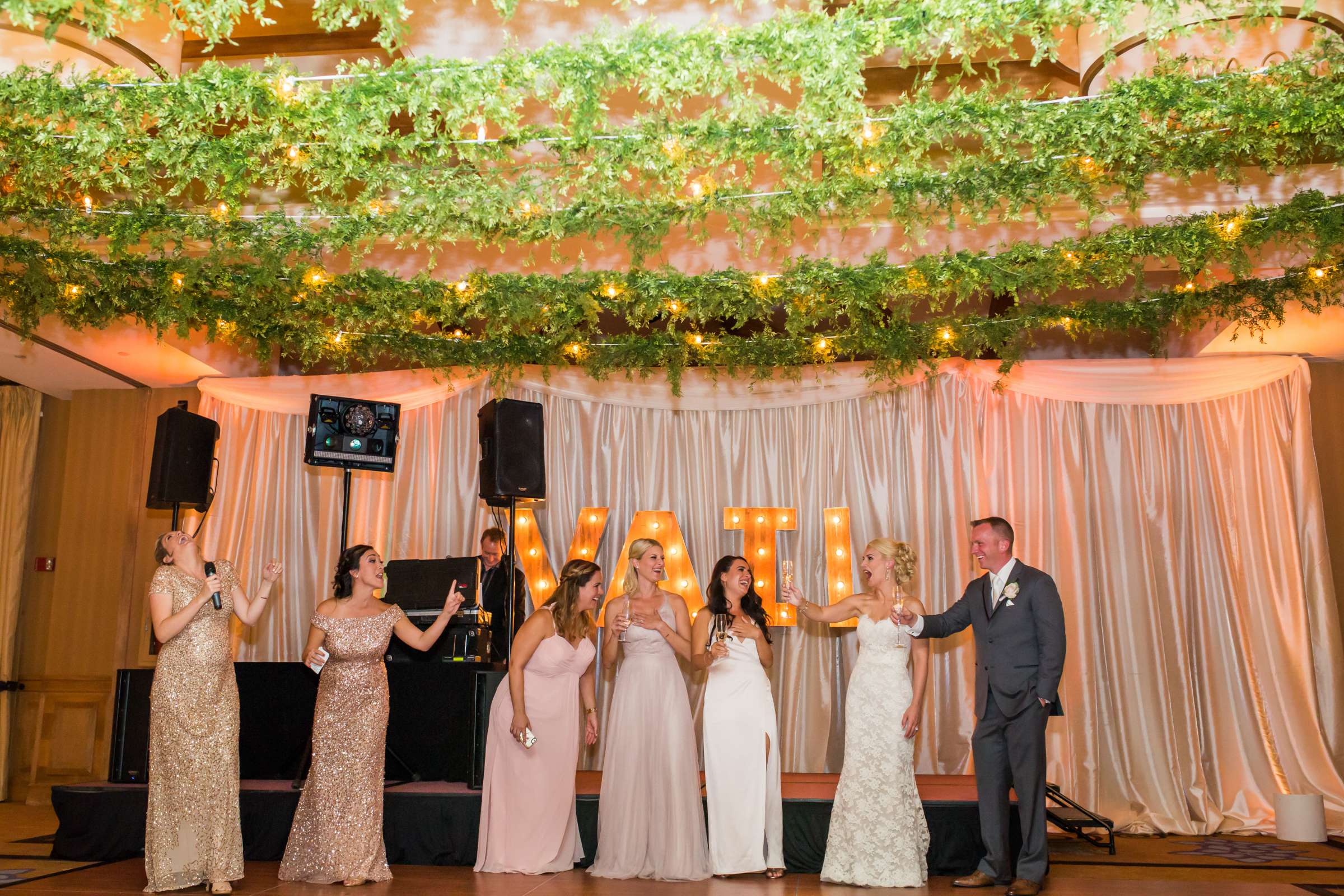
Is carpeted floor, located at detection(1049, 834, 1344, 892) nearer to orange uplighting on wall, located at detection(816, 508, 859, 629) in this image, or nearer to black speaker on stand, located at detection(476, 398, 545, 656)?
orange uplighting on wall, located at detection(816, 508, 859, 629)

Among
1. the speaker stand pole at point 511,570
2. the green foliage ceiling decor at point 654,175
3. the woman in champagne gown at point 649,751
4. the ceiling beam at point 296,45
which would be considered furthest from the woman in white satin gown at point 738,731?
the ceiling beam at point 296,45

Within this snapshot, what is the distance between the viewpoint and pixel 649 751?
232 inches

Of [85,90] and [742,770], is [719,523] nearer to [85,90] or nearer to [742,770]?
[742,770]

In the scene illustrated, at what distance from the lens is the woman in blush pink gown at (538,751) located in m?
5.93

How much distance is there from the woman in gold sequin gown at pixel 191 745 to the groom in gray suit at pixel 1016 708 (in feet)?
11.6

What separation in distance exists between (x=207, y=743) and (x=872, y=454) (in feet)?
17.7

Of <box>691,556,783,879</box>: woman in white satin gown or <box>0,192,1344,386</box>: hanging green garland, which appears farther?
<box>0,192,1344,386</box>: hanging green garland

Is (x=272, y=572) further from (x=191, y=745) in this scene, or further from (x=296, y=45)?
(x=296, y=45)

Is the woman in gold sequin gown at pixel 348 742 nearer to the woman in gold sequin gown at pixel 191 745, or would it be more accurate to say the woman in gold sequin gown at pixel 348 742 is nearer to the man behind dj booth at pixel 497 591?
the woman in gold sequin gown at pixel 191 745

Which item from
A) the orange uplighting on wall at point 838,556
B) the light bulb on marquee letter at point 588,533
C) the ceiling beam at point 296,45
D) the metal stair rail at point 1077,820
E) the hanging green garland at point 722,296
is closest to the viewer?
the hanging green garland at point 722,296

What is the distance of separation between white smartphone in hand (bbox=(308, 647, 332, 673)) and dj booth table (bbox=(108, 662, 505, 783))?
114 centimetres

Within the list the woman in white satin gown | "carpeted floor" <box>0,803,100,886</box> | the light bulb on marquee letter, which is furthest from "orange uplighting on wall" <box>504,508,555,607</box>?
"carpeted floor" <box>0,803,100,886</box>

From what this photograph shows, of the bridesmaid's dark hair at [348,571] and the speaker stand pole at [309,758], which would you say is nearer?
the bridesmaid's dark hair at [348,571]

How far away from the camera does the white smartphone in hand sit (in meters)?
5.53
